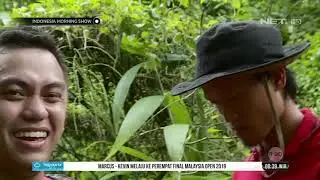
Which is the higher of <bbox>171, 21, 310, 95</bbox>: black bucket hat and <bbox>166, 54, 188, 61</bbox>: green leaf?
<bbox>171, 21, 310, 95</bbox>: black bucket hat

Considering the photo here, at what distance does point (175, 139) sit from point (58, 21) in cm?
37

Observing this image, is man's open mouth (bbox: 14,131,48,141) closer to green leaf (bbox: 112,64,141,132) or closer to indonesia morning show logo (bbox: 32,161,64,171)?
indonesia morning show logo (bbox: 32,161,64,171)

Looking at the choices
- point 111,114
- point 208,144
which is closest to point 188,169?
point 208,144

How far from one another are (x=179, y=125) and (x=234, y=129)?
19cm

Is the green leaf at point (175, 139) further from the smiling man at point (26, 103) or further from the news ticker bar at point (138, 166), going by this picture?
the smiling man at point (26, 103)

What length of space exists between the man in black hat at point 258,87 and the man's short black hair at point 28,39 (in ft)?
1.04

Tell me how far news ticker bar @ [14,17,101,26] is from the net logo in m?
0.48

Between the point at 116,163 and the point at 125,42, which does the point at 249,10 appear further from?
the point at 116,163

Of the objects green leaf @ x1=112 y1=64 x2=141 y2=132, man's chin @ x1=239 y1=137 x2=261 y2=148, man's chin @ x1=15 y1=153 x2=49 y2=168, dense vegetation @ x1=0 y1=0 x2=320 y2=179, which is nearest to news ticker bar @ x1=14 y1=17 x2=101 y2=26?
dense vegetation @ x1=0 y1=0 x2=320 y2=179

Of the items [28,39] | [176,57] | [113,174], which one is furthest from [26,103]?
[176,57]

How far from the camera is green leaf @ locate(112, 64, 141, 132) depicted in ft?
4.24

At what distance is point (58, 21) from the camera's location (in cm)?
127

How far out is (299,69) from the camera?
1217 mm

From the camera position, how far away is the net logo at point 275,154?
3.59 feet
